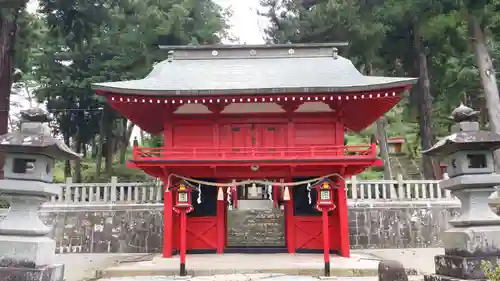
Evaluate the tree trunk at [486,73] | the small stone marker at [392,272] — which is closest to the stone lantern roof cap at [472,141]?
the small stone marker at [392,272]

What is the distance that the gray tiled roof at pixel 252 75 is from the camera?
1273 cm

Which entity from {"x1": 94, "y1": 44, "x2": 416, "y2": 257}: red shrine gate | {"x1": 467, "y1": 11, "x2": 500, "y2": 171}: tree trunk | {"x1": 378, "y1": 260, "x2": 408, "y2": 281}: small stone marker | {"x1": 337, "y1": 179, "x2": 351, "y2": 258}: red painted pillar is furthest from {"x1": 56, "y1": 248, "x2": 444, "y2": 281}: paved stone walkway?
{"x1": 467, "y1": 11, "x2": 500, "y2": 171}: tree trunk

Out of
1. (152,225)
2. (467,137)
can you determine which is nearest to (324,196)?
(467,137)

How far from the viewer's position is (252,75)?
15.0 meters

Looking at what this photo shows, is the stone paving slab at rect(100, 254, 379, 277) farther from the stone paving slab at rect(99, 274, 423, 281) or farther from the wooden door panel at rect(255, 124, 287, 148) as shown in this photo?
the wooden door panel at rect(255, 124, 287, 148)

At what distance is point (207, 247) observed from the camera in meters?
14.5

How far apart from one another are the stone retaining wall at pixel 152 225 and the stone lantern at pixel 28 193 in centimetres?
810

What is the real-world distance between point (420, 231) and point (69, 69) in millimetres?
20853

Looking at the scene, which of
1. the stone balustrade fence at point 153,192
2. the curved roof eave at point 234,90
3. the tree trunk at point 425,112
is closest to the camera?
the curved roof eave at point 234,90

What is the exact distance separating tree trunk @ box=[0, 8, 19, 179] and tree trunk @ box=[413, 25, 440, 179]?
19.7 m

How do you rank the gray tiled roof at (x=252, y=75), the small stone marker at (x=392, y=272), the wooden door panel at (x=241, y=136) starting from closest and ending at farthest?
the small stone marker at (x=392, y=272)
the gray tiled roof at (x=252, y=75)
the wooden door panel at (x=241, y=136)

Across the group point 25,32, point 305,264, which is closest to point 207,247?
point 305,264

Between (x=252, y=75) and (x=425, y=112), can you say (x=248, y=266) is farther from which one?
(x=425, y=112)

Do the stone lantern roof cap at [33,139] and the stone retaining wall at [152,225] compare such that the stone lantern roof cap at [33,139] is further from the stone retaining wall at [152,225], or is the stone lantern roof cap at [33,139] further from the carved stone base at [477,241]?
the carved stone base at [477,241]
